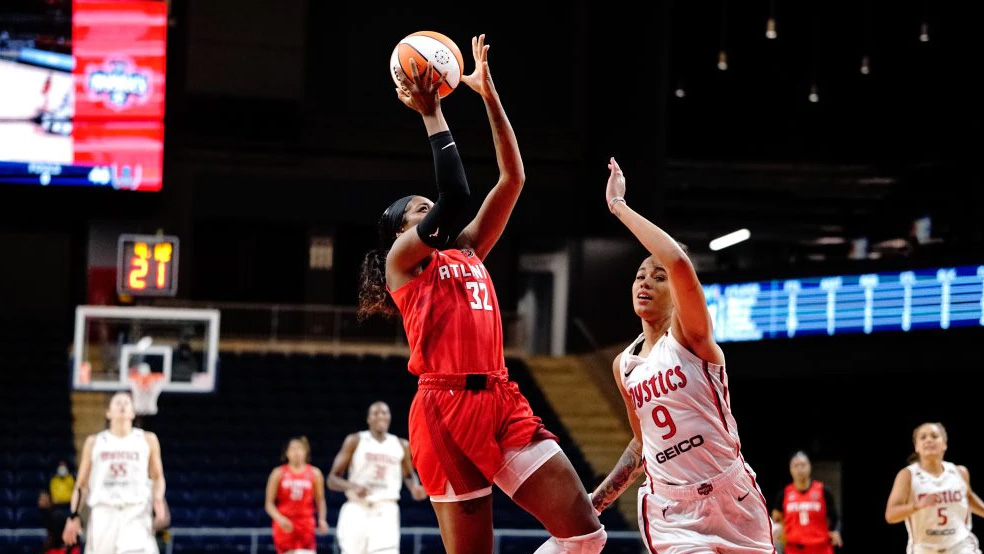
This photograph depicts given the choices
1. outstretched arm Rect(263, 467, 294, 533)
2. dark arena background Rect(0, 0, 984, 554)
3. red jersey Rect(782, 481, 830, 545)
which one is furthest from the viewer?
dark arena background Rect(0, 0, 984, 554)

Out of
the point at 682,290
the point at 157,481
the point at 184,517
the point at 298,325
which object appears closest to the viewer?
the point at 682,290

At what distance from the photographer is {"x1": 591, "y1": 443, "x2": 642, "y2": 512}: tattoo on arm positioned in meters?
4.81

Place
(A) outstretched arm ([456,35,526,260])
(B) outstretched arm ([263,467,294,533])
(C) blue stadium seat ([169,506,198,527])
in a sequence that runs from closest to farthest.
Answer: (A) outstretched arm ([456,35,526,260]) → (B) outstretched arm ([263,467,294,533]) → (C) blue stadium seat ([169,506,198,527])

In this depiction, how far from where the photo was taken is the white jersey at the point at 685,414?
14.6 feet

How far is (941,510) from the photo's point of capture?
8852 mm

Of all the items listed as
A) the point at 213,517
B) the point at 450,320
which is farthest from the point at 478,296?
the point at 213,517

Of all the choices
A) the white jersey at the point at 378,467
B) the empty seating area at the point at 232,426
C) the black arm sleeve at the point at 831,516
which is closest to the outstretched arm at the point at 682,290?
the white jersey at the point at 378,467

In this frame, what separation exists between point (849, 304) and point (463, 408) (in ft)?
33.0

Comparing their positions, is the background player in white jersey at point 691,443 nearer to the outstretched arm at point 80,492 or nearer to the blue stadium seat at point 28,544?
the outstretched arm at point 80,492

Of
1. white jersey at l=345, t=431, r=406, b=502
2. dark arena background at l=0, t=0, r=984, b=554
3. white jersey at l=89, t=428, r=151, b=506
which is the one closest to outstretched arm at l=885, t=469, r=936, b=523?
white jersey at l=345, t=431, r=406, b=502

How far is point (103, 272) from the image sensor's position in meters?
20.3

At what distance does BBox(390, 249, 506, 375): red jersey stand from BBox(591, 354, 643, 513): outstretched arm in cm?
55

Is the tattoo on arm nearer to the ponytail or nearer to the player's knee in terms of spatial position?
the player's knee

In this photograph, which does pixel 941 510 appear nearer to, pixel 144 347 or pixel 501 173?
pixel 501 173
